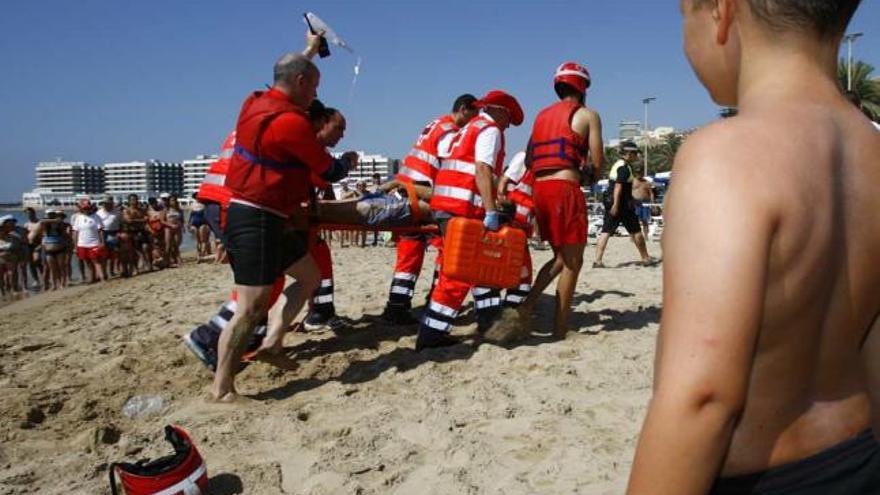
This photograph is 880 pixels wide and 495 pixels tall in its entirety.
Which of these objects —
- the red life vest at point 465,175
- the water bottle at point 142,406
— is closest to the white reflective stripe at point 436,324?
the red life vest at point 465,175

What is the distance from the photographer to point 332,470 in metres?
3.09

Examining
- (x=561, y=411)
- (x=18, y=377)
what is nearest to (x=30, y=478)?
(x=18, y=377)

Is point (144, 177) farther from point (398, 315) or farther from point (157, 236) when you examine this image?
point (398, 315)

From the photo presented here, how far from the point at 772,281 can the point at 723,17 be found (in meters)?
0.44

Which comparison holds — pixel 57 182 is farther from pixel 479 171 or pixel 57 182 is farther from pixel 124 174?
pixel 479 171

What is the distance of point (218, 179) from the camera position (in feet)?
17.3

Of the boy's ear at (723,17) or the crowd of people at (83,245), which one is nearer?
the boy's ear at (723,17)

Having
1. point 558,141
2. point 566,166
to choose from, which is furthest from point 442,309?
point 558,141

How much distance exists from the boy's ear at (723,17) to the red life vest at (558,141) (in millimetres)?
4113

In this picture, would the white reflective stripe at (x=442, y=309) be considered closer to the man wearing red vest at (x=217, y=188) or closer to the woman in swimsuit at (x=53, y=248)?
the man wearing red vest at (x=217, y=188)

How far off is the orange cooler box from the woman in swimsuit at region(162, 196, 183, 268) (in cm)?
1478

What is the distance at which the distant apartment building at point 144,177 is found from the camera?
6471 inches

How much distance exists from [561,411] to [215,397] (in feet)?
Result: 6.75

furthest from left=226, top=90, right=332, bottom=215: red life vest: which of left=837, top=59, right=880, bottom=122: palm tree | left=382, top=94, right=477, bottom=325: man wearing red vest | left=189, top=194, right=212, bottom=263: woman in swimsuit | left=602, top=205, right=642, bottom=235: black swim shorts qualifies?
left=837, top=59, right=880, bottom=122: palm tree
